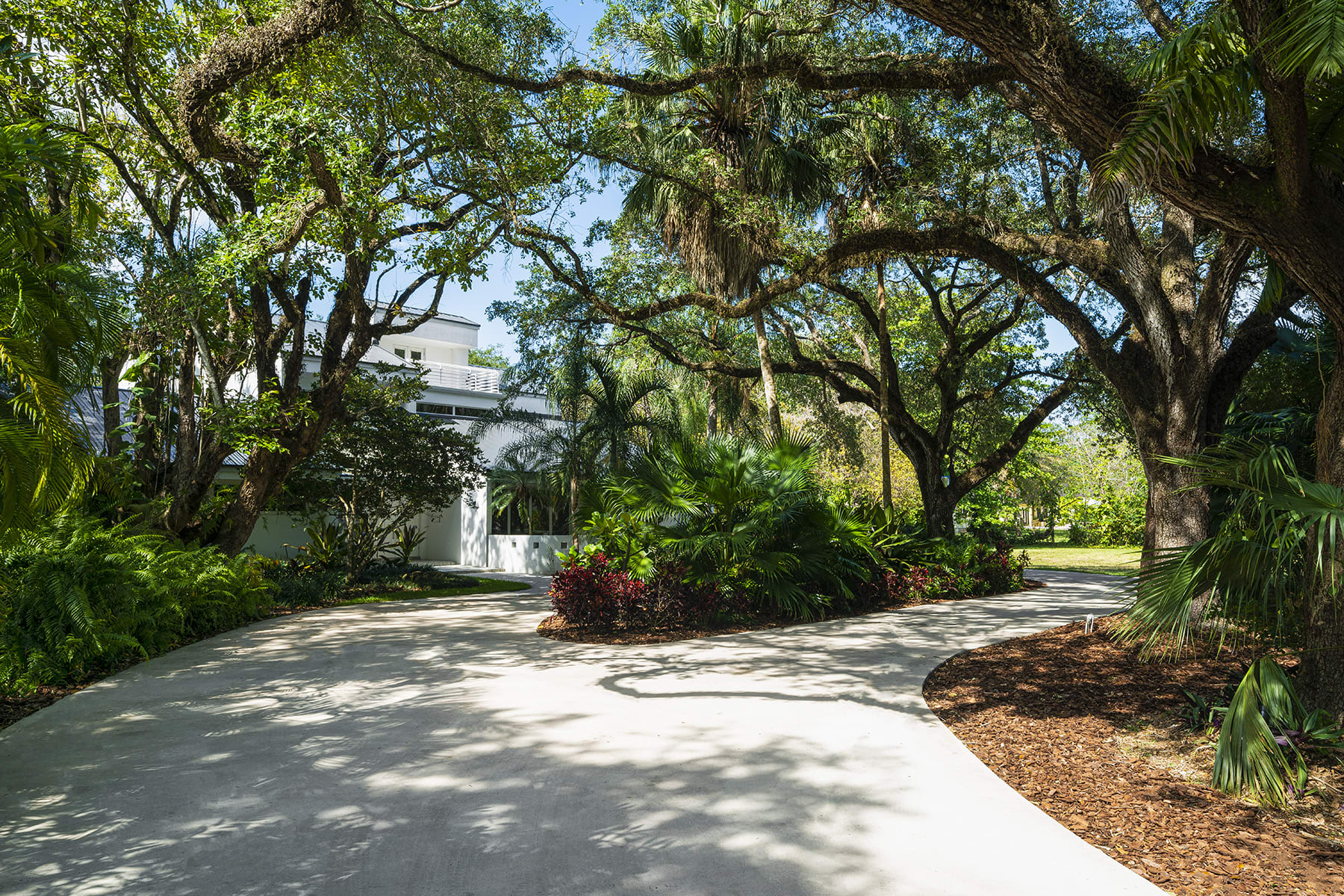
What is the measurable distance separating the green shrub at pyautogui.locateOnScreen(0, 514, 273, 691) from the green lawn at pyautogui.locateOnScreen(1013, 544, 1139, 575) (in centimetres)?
1686

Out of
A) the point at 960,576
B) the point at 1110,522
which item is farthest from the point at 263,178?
the point at 1110,522

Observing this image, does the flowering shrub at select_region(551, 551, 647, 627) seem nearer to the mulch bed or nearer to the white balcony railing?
the mulch bed

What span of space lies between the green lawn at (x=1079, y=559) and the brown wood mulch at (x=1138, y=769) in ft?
37.9

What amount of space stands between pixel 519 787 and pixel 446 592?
11.0m

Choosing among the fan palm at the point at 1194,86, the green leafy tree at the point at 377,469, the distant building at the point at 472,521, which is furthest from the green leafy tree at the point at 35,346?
the distant building at the point at 472,521

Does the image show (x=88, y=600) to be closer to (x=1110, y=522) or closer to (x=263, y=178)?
(x=263, y=178)

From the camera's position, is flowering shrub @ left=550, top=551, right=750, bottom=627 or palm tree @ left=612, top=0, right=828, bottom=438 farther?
palm tree @ left=612, top=0, right=828, bottom=438

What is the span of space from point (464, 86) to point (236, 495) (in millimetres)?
7467

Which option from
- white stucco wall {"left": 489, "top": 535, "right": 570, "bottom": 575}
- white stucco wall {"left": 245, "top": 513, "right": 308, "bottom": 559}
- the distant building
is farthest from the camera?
white stucco wall {"left": 489, "top": 535, "right": 570, "bottom": 575}

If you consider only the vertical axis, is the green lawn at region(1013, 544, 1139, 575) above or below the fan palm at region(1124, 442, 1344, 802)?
below

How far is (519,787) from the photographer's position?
13.9ft

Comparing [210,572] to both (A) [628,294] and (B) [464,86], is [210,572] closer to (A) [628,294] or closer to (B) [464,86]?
(B) [464,86]

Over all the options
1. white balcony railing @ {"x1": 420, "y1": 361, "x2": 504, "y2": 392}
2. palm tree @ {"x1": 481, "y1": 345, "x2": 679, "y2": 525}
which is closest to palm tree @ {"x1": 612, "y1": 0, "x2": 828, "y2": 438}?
palm tree @ {"x1": 481, "y1": 345, "x2": 679, "y2": 525}

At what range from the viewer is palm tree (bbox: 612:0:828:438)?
1051cm
